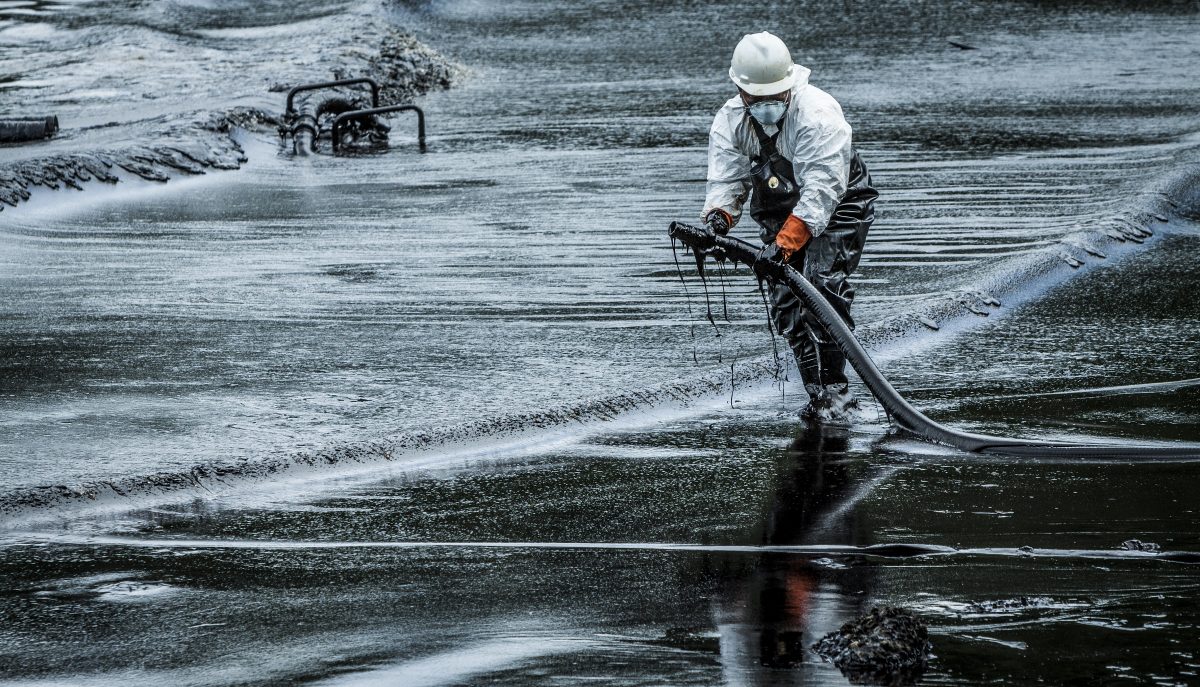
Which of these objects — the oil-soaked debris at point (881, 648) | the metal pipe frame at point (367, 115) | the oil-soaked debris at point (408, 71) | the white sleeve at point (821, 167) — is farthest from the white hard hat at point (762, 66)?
the oil-soaked debris at point (408, 71)

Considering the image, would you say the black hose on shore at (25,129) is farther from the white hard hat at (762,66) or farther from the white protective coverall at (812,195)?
the white hard hat at (762,66)

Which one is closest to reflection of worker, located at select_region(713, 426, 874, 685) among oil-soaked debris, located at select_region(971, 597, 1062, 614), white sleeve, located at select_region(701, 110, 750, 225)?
oil-soaked debris, located at select_region(971, 597, 1062, 614)

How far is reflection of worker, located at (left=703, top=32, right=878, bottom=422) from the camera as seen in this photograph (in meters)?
5.71

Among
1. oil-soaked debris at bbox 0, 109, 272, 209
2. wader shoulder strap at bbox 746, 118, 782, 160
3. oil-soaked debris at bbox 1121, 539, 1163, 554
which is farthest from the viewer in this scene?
oil-soaked debris at bbox 0, 109, 272, 209

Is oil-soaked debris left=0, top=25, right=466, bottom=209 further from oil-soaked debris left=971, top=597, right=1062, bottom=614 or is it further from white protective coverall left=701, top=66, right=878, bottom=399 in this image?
oil-soaked debris left=971, top=597, right=1062, bottom=614

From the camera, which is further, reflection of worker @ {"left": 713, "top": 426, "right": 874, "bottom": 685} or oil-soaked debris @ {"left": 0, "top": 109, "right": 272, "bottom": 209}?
oil-soaked debris @ {"left": 0, "top": 109, "right": 272, "bottom": 209}

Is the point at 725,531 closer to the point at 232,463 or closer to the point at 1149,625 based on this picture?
the point at 1149,625

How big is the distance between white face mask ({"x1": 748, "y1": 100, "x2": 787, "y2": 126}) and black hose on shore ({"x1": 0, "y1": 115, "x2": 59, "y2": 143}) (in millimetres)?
10356

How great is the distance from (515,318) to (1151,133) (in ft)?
30.6

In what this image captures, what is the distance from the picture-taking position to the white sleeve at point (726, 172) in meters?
6.00

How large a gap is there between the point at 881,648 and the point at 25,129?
1262 cm

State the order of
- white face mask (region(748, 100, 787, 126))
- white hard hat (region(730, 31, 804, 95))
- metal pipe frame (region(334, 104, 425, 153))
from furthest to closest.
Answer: metal pipe frame (region(334, 104, 425, 153)) < white face mask (region(748, 100, 787, 126)) < white hard hat (region(730, 31, 804, 95))

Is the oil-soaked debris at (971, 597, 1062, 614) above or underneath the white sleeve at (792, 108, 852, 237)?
underneath

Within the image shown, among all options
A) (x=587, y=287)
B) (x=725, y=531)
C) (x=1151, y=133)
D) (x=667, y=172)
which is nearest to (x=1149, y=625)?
(x=725, y=531)
